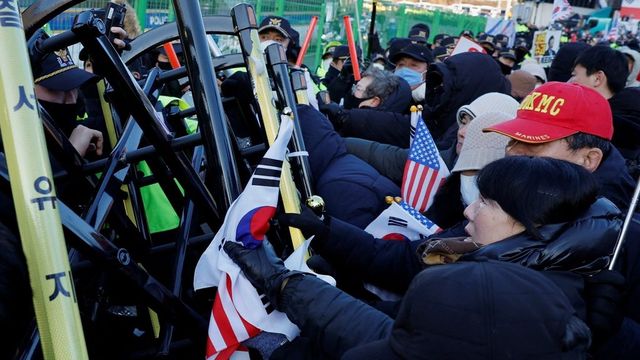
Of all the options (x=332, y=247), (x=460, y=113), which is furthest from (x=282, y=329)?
(x=460, y=113)

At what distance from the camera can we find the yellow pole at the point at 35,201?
0.98 metres

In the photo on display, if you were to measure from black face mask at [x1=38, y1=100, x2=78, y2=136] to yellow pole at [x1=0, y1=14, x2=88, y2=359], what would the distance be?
146 cm

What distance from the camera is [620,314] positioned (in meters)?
1.67

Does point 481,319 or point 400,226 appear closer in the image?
point 481,319

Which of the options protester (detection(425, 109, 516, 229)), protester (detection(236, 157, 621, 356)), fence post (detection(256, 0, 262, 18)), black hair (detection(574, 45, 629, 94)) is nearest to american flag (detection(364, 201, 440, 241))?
protester (detection(425, 109, 516, 229))

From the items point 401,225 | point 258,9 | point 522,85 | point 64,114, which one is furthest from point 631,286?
point 258,9

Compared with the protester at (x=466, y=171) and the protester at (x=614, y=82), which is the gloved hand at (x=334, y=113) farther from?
the protester at (x=614, y=82)

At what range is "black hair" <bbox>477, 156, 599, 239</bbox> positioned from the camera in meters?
1.61

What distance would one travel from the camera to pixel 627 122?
12.5 feet

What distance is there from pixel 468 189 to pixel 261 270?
4.27 feet

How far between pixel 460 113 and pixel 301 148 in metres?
1.36

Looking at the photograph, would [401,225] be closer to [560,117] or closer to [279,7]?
[560,117]

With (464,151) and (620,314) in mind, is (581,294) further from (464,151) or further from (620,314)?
(464,151)

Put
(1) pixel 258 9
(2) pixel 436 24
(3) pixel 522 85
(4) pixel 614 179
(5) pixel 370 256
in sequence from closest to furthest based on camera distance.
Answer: (5) pixel 370 256
(4) pixel 614 179
(3) pixel 522 85
(1) pixel 258 9
(2) pixel 436 24
